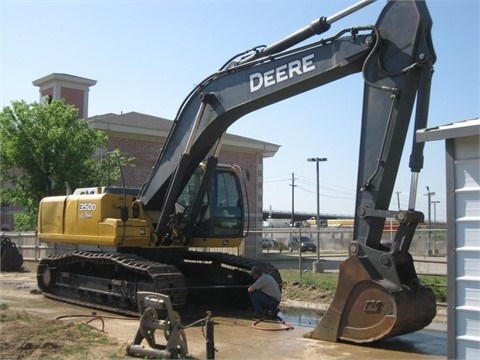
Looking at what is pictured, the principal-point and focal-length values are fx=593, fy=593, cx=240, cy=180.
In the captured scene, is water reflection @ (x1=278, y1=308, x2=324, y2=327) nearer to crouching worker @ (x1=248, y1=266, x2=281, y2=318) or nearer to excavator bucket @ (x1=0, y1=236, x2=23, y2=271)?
crouching worker @ (x1=248, y1=266, x2=281, y2=318)

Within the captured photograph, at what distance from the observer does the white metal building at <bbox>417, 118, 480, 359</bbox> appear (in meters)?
5.84

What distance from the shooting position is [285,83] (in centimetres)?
968

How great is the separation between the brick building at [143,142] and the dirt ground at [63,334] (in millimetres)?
17702

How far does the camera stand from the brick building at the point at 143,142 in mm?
31203

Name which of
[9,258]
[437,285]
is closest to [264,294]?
[437,285]

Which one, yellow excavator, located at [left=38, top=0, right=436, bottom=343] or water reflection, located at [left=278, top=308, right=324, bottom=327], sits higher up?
yellow excavator, located at [left=38, top=0, right=436, bottom=343]

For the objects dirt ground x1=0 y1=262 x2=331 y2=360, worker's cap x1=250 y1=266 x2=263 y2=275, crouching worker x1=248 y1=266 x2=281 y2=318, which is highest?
worker's cap x1=250 y1=266 x2=263 y2=275

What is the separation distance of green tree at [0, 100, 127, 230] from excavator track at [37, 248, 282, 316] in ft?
29.4

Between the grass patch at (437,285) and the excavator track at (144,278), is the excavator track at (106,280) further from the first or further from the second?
the grass patch at (437,285)

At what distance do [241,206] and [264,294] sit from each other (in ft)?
7.97

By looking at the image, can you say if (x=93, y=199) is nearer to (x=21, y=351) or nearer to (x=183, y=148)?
(x=183, y=148)

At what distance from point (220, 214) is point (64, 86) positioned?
25.8 meters

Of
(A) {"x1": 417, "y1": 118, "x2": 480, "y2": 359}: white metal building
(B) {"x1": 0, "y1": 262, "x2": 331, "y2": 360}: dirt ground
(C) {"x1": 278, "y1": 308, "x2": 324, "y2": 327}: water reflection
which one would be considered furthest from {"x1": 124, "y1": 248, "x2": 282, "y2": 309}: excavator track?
(A) {"x1": 417, "y1": 118, "x2": 480, "y2": 359}: white metal building

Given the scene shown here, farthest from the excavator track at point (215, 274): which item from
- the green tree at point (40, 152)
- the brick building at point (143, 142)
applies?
the brick building at point (143, 142)
